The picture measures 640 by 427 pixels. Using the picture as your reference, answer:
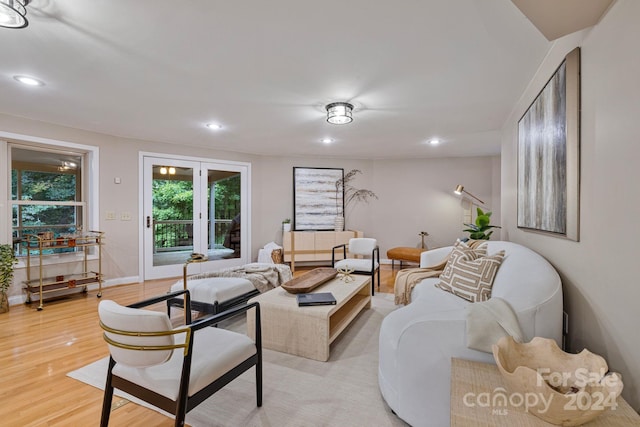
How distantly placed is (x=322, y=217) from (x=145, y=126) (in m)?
3.51

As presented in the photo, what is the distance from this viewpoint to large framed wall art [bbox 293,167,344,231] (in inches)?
242

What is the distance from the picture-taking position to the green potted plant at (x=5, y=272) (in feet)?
10.7

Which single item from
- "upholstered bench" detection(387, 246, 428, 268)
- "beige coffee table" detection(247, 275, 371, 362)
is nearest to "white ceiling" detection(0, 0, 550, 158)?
"beige coffee table" detection(247, 275, 371, 362)

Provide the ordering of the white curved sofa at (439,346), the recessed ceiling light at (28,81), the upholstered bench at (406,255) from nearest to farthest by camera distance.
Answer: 1. the white curved sofa at (439,346)
2. the recessed ceiling light at (28,81)
3. the upholstered bench at (406,255)

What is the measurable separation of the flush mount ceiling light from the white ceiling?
11 cm

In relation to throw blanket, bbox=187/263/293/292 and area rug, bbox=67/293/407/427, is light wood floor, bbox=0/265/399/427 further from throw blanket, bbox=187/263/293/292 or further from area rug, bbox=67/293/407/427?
throw blanket, bbox=187/263/293/292

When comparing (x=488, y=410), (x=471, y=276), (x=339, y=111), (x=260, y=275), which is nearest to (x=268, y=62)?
(x=339, y=111)

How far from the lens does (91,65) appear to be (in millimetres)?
2281

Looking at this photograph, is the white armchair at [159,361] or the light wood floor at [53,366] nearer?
the white armchair at [159,361]

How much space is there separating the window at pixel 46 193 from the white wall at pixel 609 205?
5147 mm

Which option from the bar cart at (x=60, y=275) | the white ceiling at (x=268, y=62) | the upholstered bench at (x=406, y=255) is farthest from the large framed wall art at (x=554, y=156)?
the bar cart at (x=60, y=275)

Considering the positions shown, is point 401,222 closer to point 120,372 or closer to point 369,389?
point 369,389

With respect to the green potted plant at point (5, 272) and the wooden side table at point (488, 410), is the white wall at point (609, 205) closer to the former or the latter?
the wooden side table at point (488, 410)

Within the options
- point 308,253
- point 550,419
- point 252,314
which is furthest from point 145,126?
point 550,419
